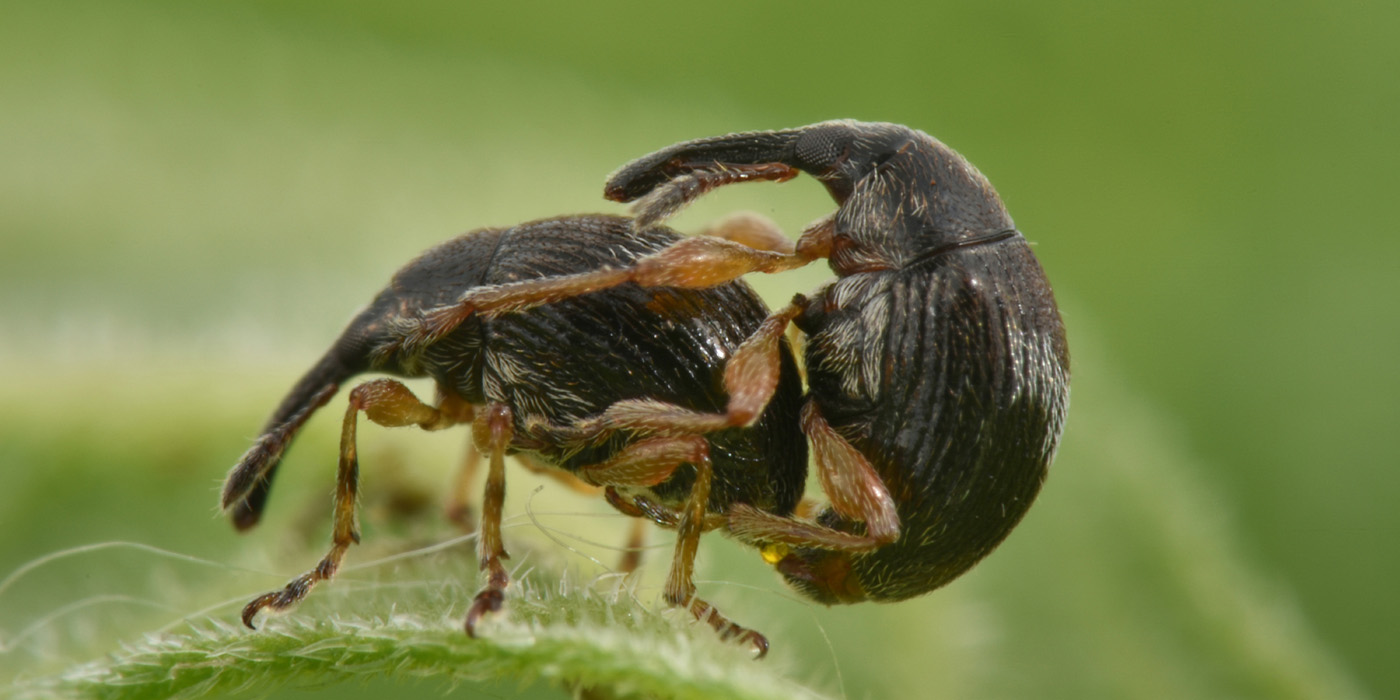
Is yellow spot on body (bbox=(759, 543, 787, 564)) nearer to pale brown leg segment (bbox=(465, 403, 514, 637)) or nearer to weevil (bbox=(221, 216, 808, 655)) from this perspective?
weevil (bbox=(221, 216, 808, 655))

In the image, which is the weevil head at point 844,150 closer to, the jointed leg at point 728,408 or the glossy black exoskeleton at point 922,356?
the glossy black exoskeleton at point 922,356

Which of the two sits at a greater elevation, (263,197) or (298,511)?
(263,197)

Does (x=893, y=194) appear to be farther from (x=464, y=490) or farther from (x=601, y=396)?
(x=464, y=490)

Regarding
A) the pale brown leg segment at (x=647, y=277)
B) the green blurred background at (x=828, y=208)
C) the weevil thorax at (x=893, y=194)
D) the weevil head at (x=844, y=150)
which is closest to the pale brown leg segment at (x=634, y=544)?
the green blurred background at (x=828, y=208)

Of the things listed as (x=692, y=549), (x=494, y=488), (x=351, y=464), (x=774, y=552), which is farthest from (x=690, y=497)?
(x=351, y=464)

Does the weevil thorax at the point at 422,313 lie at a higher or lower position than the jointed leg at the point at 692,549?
higher

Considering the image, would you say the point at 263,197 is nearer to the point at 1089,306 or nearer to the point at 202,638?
the point at 202,638

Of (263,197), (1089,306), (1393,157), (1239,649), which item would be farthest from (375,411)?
(1393,157)
